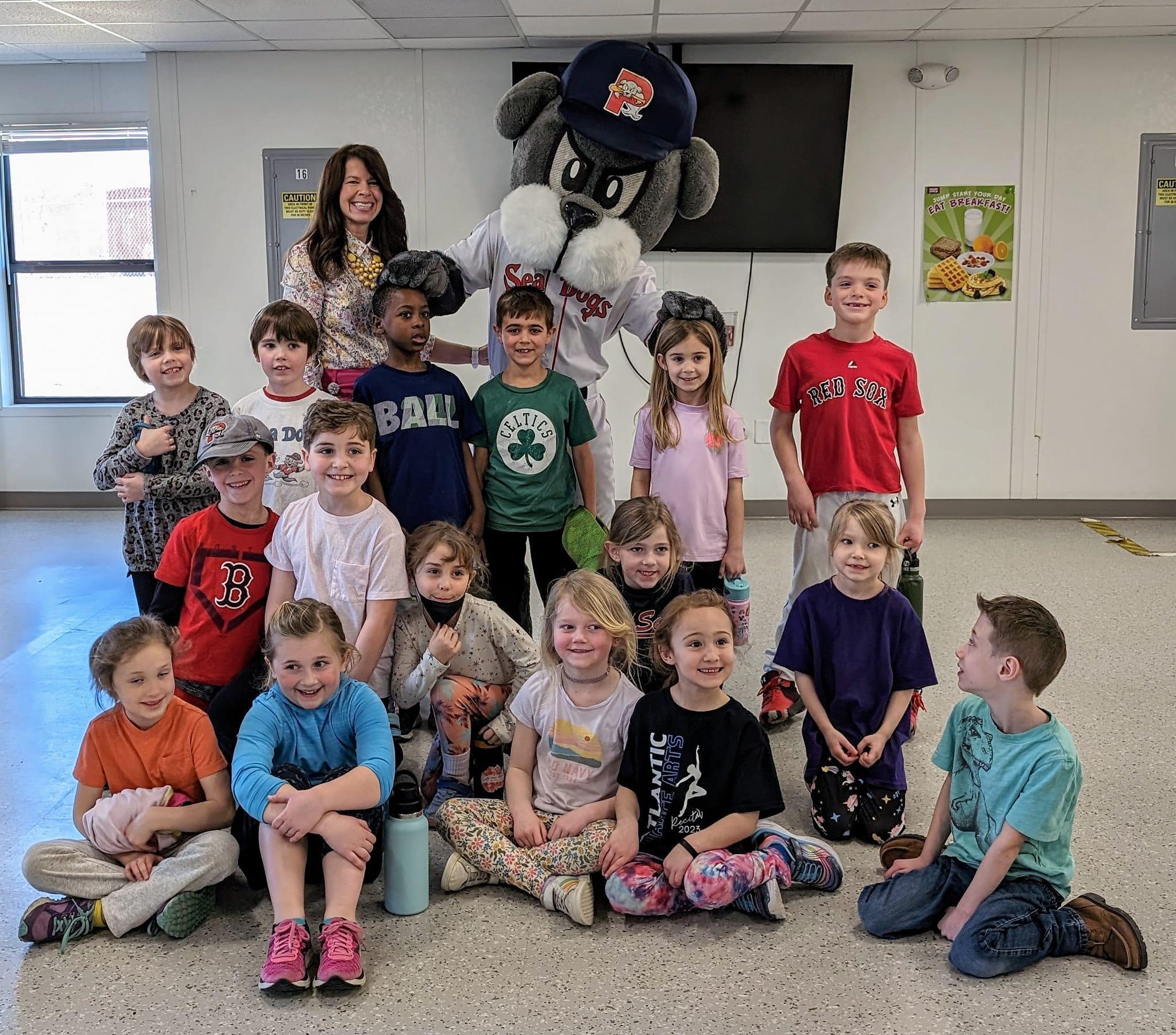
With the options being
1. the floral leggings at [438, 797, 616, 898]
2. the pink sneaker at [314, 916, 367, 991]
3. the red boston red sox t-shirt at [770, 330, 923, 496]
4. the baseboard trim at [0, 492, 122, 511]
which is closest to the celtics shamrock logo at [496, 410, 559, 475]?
the red boston red sox t-shirt at [770, 330, 923, 496]

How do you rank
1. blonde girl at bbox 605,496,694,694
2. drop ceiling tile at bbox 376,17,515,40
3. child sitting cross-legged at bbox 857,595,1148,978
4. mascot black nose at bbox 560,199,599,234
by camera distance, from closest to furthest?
child sitting cross-legged at bbox 857,595,1148,978, blonde girl at bbox 605,496,694,694, mascot black nose at bbox 560,199,599,234, drop ceiling tile at bbox 376,17,515,40

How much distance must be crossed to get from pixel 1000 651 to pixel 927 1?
395 centimetres

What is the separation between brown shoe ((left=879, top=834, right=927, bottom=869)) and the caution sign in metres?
4.75

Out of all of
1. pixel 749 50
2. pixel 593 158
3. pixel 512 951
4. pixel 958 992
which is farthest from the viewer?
pixel 749 50

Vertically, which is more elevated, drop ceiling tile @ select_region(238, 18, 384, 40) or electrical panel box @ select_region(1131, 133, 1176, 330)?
drop ceiling tile @ select_region(238, 18, 384, 40)

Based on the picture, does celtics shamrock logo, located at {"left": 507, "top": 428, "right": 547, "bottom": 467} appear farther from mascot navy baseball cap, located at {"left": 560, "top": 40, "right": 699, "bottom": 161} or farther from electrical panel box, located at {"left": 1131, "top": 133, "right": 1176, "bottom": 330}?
electrical panel box, located at {"left": 1131, "top": 133, "right": 1176, "bottom": 330}

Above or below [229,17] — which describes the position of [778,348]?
below

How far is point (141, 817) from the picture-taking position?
2.06m

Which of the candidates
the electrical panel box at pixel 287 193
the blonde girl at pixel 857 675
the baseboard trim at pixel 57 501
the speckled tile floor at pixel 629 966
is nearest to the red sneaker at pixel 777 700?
the speckled tile floor at pixel 629 966

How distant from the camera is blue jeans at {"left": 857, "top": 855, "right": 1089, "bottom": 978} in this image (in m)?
1.88

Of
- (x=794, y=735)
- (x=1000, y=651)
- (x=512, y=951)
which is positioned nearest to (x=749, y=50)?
(x=794, y=735)

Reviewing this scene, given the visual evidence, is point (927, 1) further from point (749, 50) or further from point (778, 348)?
point (778, 348)

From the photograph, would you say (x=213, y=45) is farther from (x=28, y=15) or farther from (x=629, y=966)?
(x=629, y=966)

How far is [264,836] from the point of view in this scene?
6.57 ft
